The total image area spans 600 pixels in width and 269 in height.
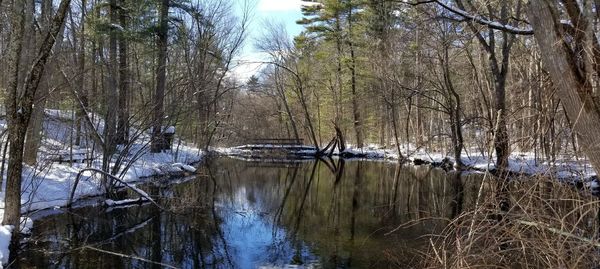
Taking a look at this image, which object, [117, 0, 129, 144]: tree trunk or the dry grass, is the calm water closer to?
the dry grass

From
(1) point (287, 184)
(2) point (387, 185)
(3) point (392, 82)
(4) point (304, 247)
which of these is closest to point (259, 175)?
(1) point (287, 184)

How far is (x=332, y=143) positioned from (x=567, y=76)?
28.7m

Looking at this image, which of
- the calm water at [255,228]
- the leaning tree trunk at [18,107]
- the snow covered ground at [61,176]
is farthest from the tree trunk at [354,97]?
the leaning tree trunk at [18,107]

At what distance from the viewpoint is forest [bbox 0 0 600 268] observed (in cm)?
512

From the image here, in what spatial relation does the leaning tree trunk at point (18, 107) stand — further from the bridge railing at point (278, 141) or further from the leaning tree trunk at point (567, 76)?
the bridge railing at point (278, 141)

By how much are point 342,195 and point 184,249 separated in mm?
7566

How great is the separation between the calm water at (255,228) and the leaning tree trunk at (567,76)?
187 cm

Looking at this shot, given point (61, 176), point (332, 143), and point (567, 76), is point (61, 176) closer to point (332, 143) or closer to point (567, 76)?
point (567, 76)

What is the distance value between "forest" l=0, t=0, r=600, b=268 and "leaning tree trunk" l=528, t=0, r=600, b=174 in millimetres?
17

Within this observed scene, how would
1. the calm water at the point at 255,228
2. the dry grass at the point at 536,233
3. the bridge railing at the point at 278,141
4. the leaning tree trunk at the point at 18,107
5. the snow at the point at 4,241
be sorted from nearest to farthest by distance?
the dry grass at the point at 536,233 < the snow at the point at 4,241 < the leaning tree trunk at the point at 18,107 < the calm water at the point at 255,228 < the bridge railing at the point at 278,141

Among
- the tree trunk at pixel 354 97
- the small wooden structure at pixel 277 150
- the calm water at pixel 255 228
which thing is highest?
the tree trunk at pixel 354 97

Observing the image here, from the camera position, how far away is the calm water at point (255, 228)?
7.86 m

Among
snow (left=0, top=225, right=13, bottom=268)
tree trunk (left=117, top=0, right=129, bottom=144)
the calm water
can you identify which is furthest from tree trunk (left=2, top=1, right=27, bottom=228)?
tree trunk (left=117, top=0, right=129, bottom=144)

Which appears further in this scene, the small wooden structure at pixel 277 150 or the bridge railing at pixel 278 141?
the bridge railing at pixel 278 141
